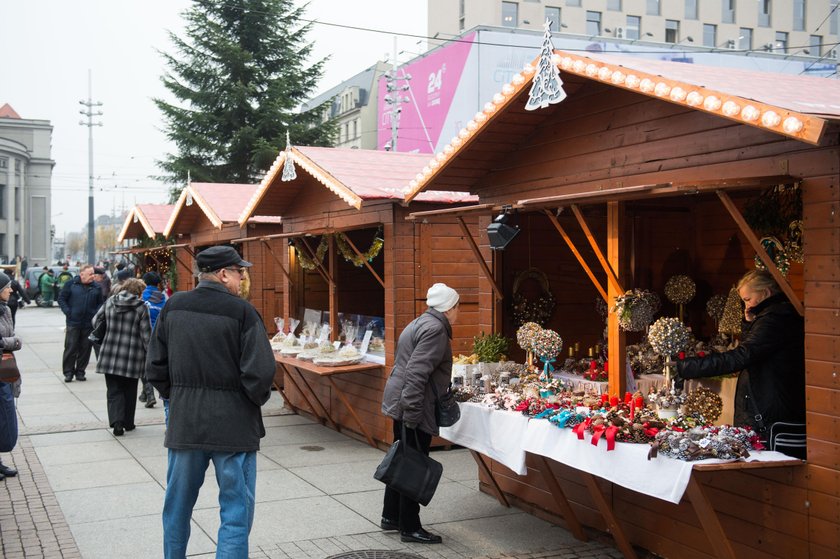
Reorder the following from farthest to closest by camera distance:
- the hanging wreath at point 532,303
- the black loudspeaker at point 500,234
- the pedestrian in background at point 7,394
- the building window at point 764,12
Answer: the building window at point 764,12 < the hanging wreath at point 532,303 < the pedestrian in background at point 7,394 < the black loudspeaker at point 500,234

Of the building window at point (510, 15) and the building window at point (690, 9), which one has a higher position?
the building window at point (690, 9)

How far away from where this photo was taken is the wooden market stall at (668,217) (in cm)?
448

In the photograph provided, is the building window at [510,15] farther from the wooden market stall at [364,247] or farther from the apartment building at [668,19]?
the wooden market stall at [364,247]

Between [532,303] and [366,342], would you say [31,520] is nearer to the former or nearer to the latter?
[366,342]

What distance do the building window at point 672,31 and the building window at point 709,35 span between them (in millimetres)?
1572

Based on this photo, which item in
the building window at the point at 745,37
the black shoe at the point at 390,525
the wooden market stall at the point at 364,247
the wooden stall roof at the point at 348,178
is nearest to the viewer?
the black shoe at the point at 390,525

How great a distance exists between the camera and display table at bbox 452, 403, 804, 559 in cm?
453

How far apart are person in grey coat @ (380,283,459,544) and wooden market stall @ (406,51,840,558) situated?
2.66 feet

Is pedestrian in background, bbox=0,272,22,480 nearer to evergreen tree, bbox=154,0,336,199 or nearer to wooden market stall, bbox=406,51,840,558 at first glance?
wooden market stall, bbox=406,51,840,558

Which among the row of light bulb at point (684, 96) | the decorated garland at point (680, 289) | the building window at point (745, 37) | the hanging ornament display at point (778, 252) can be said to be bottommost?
the decorated garland at point (680, 289)

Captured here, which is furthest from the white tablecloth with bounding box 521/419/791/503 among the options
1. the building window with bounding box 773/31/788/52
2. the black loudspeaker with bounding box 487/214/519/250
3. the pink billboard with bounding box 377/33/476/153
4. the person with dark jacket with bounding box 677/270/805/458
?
the building window with bounding box 773/31/788/52

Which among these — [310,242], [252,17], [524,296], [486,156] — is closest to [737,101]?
[486,156]

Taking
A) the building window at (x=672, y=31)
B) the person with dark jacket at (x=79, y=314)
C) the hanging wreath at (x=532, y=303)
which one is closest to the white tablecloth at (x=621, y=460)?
the hanging wreath at (x=532, y=303)

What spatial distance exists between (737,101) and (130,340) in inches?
294
